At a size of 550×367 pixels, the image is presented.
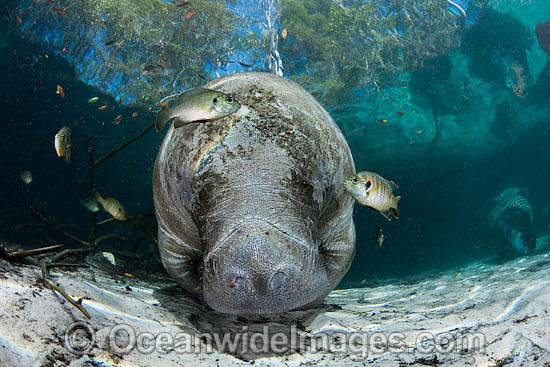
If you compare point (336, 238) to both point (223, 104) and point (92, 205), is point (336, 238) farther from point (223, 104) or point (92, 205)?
point (92, 205)

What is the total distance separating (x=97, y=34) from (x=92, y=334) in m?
11.4

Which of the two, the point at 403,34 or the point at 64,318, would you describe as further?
the point at 403,34

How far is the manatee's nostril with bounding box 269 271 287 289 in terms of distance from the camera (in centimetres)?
179

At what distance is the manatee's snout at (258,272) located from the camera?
1769 mm

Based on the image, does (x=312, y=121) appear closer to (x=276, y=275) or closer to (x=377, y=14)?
(x=276, y=275)

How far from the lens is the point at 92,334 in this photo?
167cm

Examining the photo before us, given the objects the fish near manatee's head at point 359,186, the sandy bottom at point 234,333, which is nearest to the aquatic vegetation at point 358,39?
the fish near manatee's head at point 359,186

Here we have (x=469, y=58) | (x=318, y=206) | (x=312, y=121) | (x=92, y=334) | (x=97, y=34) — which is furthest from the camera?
(x=469, y=58)

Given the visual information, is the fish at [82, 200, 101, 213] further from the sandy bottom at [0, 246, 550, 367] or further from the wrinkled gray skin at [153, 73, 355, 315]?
the sandy bottom at [0, 246, 550, 367]

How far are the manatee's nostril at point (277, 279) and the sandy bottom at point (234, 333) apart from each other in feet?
1.50

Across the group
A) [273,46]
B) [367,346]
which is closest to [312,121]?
[367,346]

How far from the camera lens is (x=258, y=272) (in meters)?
1.76

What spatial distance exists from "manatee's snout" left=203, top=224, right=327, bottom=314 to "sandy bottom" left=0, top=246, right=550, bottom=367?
330mm

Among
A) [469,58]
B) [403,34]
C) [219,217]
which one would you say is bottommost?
[219,217]
